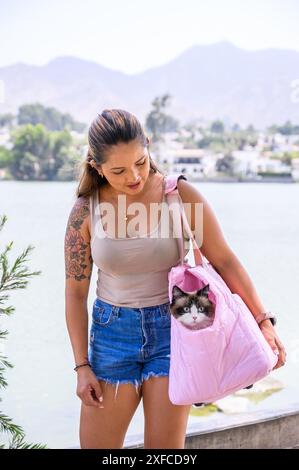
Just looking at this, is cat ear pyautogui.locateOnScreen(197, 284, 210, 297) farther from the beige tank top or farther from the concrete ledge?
the concrete ledge

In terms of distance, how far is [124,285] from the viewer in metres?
1.62

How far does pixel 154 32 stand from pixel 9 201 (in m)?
16.5

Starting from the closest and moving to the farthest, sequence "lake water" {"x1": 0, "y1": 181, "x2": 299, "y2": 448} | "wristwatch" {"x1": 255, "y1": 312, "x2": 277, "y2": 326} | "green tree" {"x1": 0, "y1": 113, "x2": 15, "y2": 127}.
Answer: "wristwatch" {"x1": 255, "y1": 312, "x2": 277, "y2": 326}, "lake water" {"x1": 0, "y1": 181, "x2": 299, "y2": 448}, "green tree" {"x1": 0, "y1": 113, "x2": 15, "y2": 127}

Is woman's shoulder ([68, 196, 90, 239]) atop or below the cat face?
atop

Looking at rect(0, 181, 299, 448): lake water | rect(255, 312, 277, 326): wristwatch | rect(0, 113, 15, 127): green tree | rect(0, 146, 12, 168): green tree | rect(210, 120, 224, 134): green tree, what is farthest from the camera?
rect(210, 120, 224, 134): green tree

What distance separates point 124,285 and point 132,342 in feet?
0.45

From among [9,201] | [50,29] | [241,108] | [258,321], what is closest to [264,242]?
[241,108]

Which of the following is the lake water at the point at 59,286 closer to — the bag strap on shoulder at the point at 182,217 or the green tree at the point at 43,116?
the green tree at the point at 43,116

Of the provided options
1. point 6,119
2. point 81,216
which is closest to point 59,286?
point 6,119

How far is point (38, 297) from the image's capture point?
1307 cm

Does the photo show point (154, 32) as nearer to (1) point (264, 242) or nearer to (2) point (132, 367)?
(1) point (264, 242)

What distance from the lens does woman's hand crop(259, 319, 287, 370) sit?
5.23 feet

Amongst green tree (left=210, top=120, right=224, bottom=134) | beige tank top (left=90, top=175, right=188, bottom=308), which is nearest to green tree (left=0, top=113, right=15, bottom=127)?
green tree (left=210, top=120, right=224, bottom=134)

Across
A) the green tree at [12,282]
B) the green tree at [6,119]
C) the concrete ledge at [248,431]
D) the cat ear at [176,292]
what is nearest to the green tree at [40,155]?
the green tree at [6,119]
